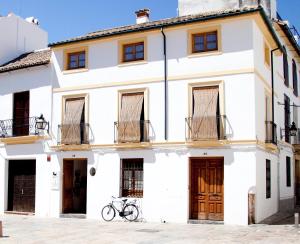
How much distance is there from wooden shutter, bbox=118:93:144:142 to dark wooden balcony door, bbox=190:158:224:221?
8.39 feet

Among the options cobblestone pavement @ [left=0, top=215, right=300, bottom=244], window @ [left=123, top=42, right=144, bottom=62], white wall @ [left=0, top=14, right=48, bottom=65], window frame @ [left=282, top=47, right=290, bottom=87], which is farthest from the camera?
white wall @ [left=0, top=14, right=48, bottom=65]

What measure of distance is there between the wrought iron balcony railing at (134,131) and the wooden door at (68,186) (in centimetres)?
325

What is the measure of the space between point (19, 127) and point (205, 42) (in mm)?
9753

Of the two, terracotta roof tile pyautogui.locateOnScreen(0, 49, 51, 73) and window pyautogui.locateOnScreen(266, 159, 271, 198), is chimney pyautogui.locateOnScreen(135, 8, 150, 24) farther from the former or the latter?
window pyautogui.locateOnScreen(266, 159, 271, 198)

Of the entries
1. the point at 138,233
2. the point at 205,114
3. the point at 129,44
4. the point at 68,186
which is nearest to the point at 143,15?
the point at 129,44

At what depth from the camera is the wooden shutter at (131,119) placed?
61.6 feet

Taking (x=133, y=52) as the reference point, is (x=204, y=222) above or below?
below

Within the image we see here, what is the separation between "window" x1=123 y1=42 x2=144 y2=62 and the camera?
19453 mm

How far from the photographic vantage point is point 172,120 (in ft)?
60.2

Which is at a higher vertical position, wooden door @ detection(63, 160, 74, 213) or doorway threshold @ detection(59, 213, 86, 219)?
wooden door @ detection(63, 160, 74, 213)

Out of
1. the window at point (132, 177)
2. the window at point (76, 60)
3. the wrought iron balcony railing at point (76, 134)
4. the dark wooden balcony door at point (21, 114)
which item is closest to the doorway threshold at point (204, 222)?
the window at point (132, 177)

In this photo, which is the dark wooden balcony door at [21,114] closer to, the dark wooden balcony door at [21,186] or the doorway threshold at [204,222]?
the dark wooden balcony door at [21,186]

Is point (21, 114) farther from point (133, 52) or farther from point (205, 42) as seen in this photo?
point (205, 42)

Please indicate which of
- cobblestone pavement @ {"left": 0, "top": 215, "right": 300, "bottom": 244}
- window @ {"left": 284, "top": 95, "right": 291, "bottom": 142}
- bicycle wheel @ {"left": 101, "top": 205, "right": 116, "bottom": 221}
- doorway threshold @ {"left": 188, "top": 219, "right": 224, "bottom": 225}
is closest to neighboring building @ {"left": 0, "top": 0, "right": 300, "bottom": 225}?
doorway threshold @ {"left": 188, "top": 219, "right": 224, "bottom": 225}
